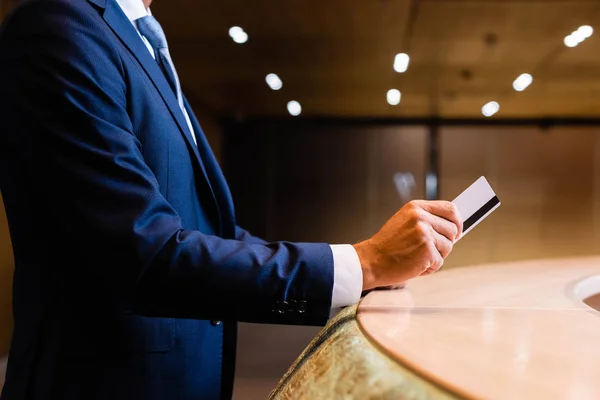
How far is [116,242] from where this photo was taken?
0.62m

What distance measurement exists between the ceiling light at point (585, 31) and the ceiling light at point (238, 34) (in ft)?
9.46

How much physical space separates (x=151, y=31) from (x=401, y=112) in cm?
430

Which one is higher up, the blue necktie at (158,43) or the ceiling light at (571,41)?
the blue necktie at (158,43)

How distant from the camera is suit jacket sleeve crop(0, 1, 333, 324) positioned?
2.05ft

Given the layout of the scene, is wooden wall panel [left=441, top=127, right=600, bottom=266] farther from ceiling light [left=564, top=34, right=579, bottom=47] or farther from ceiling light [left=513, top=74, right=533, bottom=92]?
ceiling light [left=564, top=34, right=579, bottom=47]

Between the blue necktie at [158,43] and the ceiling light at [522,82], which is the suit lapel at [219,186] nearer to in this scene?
the blue necktie at [158,43]

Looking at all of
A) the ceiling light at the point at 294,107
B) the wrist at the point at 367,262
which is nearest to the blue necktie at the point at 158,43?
the wrist at the point at 367,262

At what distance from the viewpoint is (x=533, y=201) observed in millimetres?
5449

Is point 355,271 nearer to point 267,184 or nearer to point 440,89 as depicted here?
point 267,184

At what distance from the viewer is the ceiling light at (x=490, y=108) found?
5.21 metres

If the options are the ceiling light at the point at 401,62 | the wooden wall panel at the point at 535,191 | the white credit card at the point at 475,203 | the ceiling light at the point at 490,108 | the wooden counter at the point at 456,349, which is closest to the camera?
the wooden counter at the point at 456,349

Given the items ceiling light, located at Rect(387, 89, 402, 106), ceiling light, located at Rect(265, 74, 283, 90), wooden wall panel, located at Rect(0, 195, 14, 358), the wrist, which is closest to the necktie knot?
the wrist

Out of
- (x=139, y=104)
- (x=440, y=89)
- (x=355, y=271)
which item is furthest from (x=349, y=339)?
(x=440, y=89)

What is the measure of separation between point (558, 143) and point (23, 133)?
5.71 m
